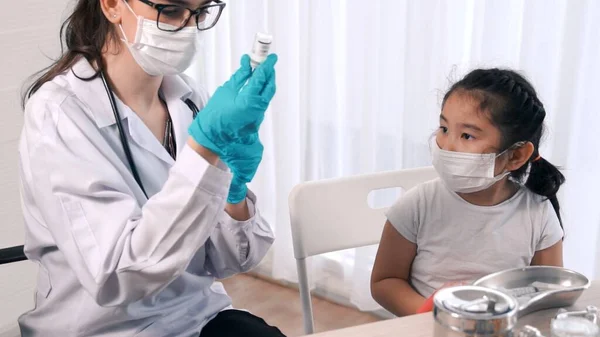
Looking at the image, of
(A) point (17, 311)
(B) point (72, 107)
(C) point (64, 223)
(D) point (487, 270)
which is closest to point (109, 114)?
(B) point (72, 107)

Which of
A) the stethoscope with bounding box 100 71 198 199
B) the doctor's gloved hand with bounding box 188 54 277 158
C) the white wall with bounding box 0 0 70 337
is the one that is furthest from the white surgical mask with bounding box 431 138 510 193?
the white wall with bounding box 0 0 70 337

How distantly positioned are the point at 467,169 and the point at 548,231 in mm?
240

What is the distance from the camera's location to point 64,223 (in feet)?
3.88

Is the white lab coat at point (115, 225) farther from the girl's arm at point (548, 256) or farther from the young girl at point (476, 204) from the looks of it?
the girl's arm at point (548, 256)

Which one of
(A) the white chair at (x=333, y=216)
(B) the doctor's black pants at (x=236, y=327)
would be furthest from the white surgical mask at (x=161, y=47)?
(B) the doctor's black pants at (x=236, y=327)

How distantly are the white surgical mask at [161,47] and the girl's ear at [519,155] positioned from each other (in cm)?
66

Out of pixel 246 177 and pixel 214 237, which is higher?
pixel 246 177

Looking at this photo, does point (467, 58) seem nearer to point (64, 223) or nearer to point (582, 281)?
point (582, 281)

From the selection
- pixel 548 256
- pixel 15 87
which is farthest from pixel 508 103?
pixel 15 87

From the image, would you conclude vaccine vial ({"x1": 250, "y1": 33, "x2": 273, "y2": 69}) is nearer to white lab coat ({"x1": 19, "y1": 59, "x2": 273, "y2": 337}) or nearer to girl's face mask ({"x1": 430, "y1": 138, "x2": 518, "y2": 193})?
white lab coat ({"x1": 19, "y1": 59, "x2": 273, "y2": 337})

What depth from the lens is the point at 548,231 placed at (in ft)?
4.92

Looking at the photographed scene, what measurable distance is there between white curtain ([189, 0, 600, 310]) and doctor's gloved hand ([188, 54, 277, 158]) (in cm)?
93

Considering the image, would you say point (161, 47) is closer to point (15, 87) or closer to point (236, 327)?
point (236, 327)

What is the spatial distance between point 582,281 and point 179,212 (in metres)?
0.62
